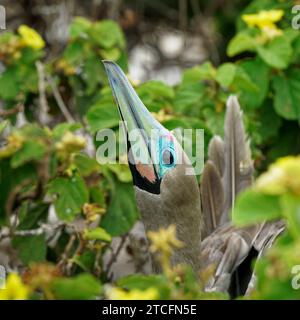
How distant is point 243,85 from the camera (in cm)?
352

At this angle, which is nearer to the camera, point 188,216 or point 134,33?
point 188,216

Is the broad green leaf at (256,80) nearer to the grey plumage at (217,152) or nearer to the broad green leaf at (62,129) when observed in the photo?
the grey plumage at (217,152)

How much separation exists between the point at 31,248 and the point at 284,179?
1.85 metres

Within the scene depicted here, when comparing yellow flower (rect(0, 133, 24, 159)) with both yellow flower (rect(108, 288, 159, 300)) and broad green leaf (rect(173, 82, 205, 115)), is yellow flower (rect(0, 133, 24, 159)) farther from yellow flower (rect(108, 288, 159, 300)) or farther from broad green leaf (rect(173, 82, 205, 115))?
yellow flower (rect(108, 288, 159, 300))

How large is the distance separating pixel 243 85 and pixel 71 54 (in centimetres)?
79

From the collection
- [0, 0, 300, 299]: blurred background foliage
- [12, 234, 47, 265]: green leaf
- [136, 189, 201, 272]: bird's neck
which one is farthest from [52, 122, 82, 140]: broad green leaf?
[136, 189, 201, 272]: bird's neck

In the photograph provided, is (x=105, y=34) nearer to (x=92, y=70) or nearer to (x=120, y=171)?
(x=92, y=70)

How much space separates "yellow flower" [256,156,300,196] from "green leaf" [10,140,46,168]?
1645 mm

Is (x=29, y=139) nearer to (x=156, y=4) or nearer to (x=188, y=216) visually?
(x=188, y=216)

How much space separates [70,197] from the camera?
306 centimetres

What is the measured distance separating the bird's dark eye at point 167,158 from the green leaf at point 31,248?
783 mm

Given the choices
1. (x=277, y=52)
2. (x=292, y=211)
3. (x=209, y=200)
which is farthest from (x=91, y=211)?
(x=292, y=211)

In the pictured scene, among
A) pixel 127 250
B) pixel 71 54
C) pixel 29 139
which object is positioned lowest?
pixel 127 250
